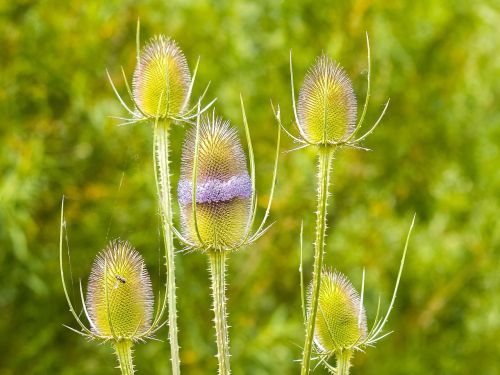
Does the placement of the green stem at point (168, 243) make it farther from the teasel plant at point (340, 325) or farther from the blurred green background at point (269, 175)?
the blurred green background at point (269, 175)

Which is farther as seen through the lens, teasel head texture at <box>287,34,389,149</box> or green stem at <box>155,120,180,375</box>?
teasel head texture at <box>287,34,389,149</box>

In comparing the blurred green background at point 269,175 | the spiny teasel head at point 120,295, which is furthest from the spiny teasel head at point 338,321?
the blurred green background at point 269,175

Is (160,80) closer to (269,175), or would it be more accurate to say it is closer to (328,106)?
(328,106)

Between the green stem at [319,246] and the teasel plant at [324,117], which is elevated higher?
the teasel plant at [324,117]

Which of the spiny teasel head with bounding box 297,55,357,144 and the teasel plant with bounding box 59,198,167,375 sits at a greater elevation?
the spiny teasel head with bounding box 297,55,357,144

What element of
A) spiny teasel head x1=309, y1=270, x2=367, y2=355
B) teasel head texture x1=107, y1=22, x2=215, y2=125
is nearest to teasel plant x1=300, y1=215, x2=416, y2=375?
spiny teasel head x1=309, y1=270, x2=367, y2=355

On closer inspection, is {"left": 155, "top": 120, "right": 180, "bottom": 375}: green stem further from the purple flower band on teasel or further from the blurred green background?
the blurred green background

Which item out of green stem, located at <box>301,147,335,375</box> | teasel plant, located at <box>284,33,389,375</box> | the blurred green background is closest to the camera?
green stem, located at <box>301,147,335,375</box>
